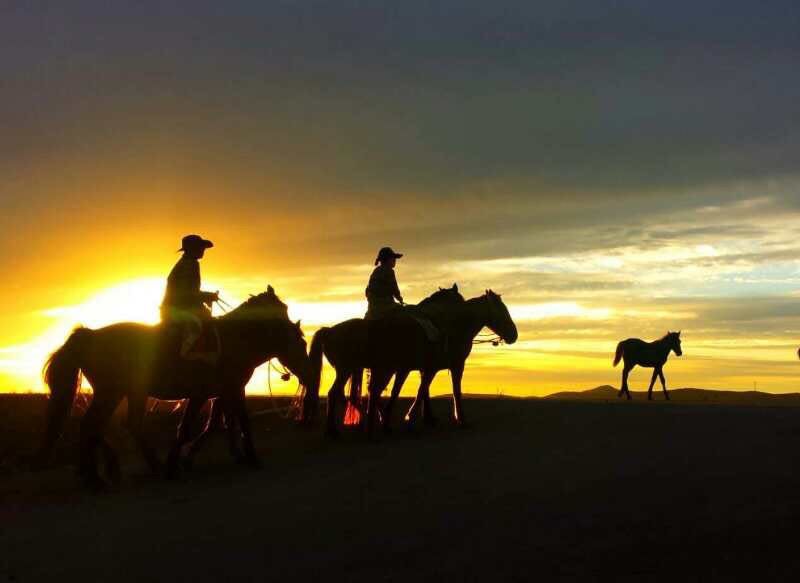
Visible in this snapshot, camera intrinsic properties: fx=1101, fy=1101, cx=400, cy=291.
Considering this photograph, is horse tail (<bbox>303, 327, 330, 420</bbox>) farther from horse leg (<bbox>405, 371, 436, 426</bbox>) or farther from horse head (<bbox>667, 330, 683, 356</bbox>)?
horse head (<bbox>667, 330, 683, 356</bbox>)

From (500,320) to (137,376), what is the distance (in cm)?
867

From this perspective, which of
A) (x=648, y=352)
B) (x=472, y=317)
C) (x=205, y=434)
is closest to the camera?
(x=205, y=434)

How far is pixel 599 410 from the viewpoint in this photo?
2166 centimetres

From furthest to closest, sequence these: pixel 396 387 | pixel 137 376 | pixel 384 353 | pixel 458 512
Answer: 1. pixel 396 387
2. pixel 384 353
3. pixel 137 376
4. pixel 458 512

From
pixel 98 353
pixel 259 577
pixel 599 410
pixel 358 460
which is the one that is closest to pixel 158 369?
pixel 98 353

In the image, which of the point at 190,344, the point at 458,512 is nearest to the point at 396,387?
the point at 190,344

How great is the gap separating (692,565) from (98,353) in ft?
33.0

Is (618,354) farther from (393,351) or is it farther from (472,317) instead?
(393,351)

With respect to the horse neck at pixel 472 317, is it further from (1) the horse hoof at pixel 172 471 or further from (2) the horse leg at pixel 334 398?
(1) the horse hoof at pixel 172 471

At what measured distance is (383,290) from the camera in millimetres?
20953

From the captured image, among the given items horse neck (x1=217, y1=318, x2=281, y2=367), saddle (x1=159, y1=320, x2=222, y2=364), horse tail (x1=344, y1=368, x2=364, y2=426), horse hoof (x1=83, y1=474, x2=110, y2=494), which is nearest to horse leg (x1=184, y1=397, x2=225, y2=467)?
horse neck (x1=217, y1=318, x2=281, y2=367)

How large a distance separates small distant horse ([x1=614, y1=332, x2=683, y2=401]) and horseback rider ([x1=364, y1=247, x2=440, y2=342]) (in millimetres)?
17973

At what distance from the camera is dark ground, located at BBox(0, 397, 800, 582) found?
10469 mm

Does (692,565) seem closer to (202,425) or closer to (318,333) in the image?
(318,333)
